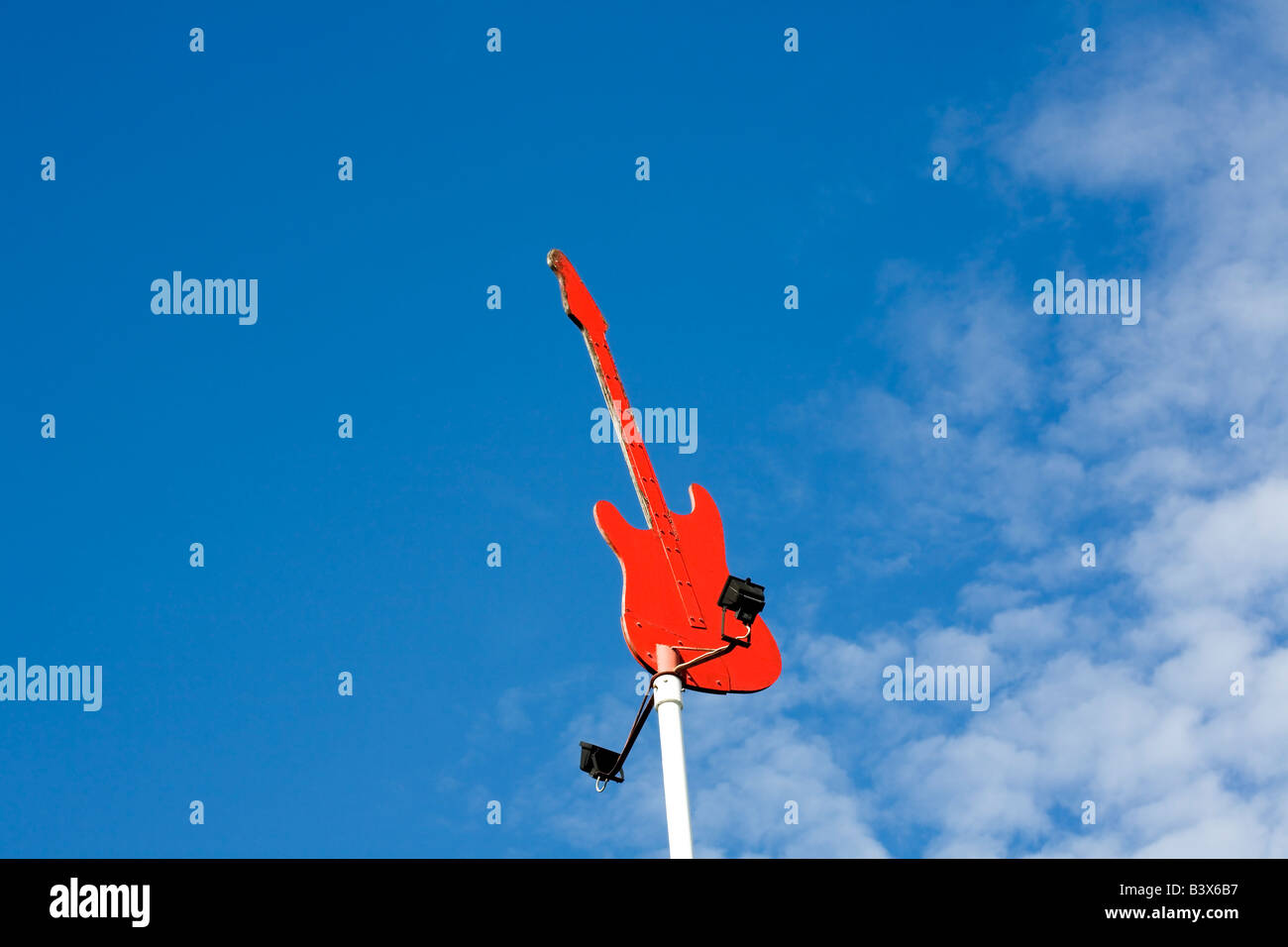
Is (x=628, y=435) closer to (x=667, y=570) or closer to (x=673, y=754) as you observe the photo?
(x=667, y=570)

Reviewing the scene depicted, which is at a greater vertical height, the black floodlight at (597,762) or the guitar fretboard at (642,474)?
the guitar fretboard at (642,474)

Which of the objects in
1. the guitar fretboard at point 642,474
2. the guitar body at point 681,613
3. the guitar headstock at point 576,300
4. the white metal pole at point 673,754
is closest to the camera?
the white metal pole at point 673,754

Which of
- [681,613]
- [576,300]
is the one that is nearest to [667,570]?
[681,613]

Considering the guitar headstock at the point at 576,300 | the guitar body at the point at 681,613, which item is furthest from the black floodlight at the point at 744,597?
the guitar headstock at the point at 576,300

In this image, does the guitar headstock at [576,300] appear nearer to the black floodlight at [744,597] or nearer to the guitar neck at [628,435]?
the guitar neck at [628,435]

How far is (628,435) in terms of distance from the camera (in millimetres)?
21453

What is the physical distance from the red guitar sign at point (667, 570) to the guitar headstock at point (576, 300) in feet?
0.07

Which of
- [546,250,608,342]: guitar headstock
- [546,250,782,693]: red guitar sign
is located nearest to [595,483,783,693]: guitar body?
[546,250,782,693]: red guitar sign

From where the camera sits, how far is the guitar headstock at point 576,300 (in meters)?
22.5

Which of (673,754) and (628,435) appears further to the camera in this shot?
(628,435)

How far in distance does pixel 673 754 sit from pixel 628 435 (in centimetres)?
577
